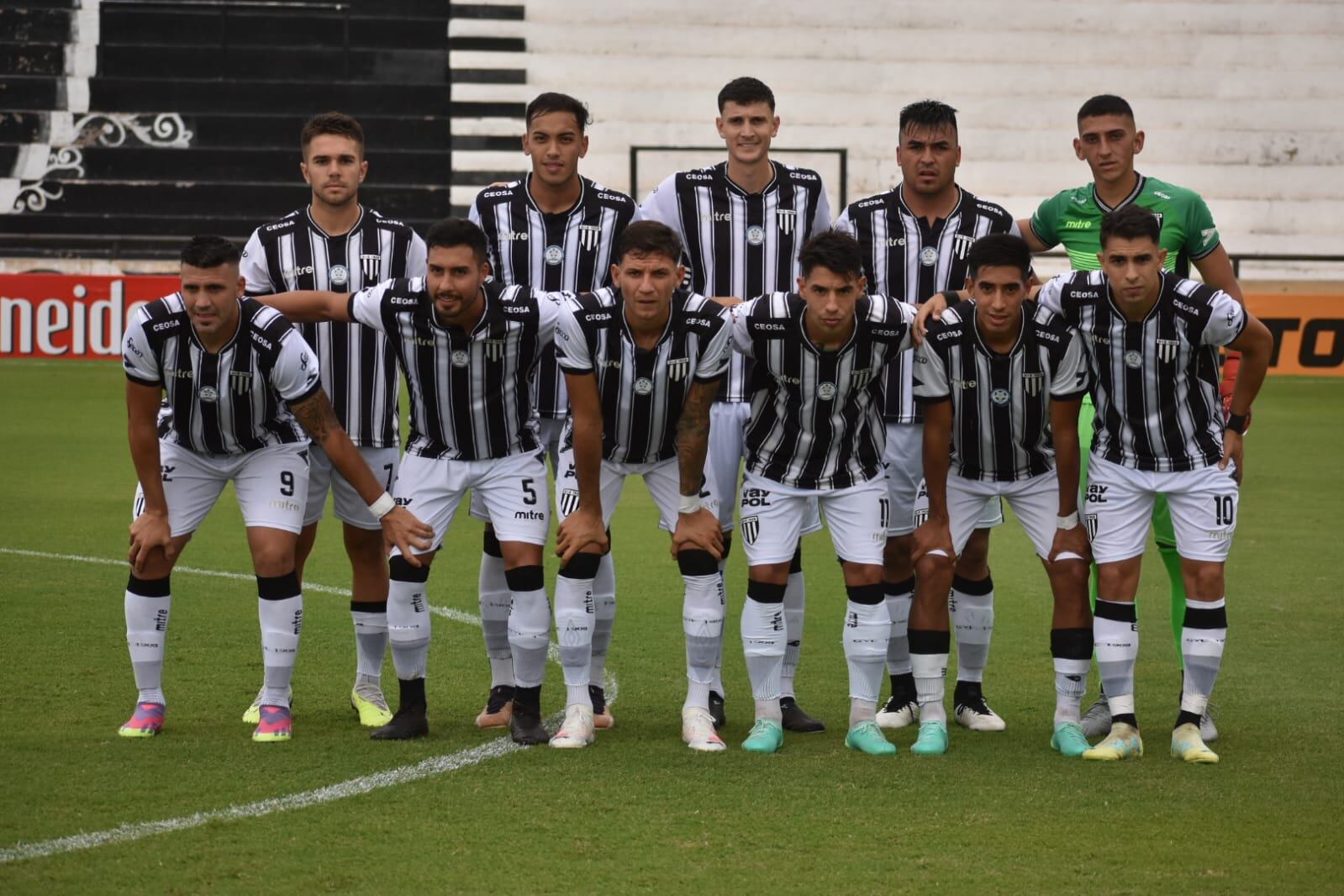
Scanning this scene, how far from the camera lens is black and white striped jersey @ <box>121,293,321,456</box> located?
5297 mm

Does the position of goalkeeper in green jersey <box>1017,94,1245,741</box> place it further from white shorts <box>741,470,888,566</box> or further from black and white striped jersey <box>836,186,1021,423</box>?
white shorts <box>741,470,888,566</box>

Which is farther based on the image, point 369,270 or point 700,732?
point 369,270

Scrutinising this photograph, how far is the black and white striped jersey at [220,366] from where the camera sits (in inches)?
209

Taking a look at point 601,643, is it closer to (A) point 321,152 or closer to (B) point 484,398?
(B) point 484,398

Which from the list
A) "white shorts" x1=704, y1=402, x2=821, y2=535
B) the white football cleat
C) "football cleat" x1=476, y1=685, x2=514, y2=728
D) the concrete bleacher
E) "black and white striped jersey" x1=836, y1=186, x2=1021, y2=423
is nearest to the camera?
the white football cleat

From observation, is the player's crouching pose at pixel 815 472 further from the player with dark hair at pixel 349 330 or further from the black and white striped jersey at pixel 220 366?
the black and white striped jersey at pixel 220 366

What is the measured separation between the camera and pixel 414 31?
24.6 metres

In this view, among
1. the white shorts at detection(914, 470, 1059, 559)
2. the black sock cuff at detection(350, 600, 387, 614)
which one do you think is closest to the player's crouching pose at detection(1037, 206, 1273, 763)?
the white shorts at detection(914, 470, 1059, 559)

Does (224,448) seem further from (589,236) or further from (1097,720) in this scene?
(1097,720)

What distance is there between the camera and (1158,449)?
529cm

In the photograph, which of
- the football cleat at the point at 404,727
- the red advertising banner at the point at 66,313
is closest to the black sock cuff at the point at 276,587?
the football cleat at the point at 404,727

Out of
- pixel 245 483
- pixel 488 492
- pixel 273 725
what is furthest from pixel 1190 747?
pixel 245 483

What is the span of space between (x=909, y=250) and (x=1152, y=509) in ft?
4.04

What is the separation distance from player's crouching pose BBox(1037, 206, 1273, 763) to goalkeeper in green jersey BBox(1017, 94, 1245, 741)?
0.44 metres
